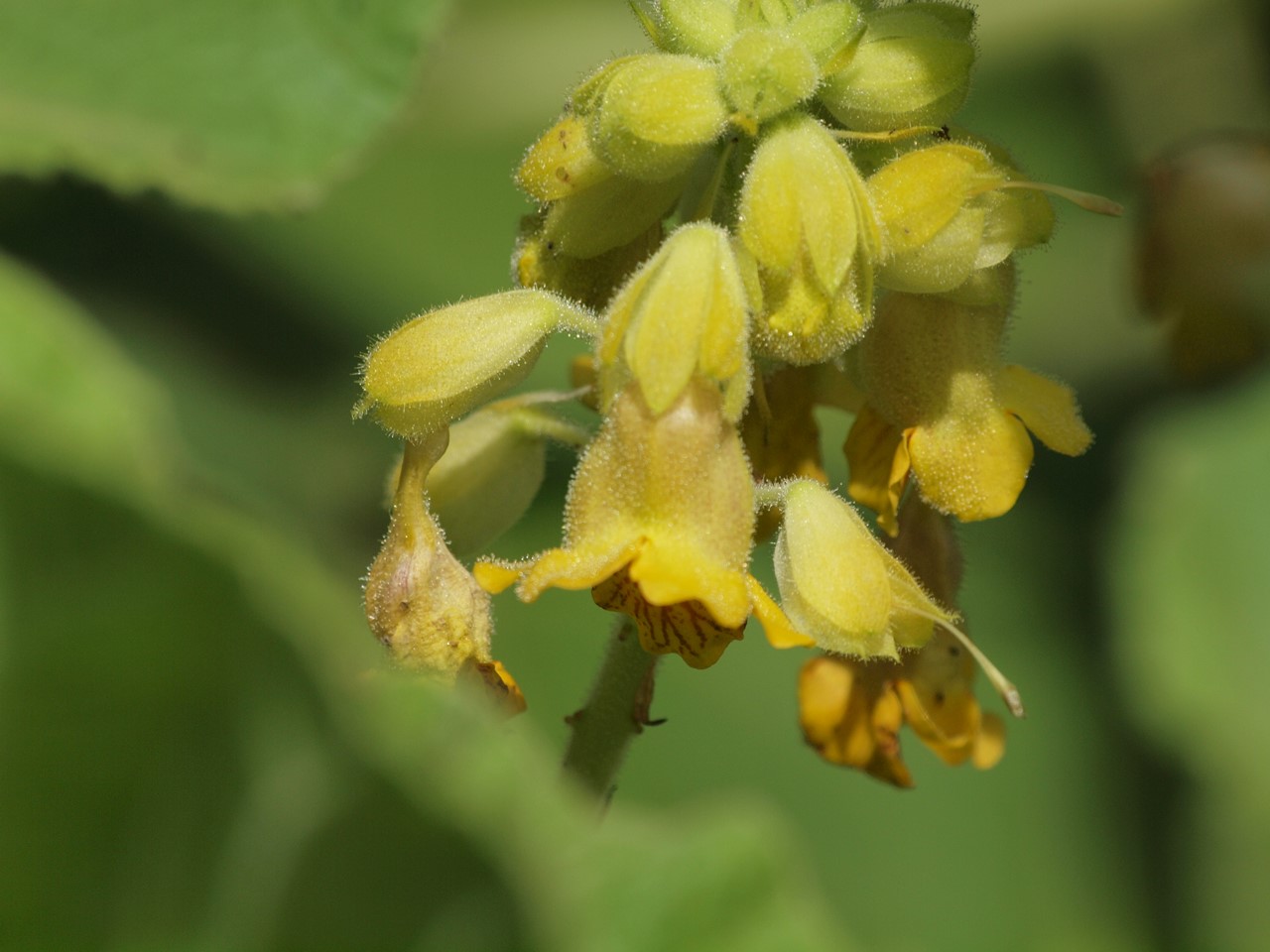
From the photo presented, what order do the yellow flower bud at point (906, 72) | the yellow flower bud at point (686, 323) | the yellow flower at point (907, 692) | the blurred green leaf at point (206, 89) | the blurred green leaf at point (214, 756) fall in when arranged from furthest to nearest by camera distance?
the yellow flower at point (907, 692), the blurred green leaf at point (206, 89), the yellow flower bud at point (906, 72), the yellow flower bud at point (686, 323), the blurred green leaf at point (214, 756)

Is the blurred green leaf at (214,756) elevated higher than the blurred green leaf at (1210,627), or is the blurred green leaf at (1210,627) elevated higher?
the blurred green leaf at (214,756)

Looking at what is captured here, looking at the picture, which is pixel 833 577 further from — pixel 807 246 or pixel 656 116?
pixel 656 116

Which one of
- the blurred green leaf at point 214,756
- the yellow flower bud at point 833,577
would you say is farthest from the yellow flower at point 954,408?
the blurred green leaf at point 214,756

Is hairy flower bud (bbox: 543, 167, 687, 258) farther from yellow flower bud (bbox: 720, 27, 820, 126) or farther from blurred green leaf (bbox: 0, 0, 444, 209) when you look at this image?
blurred green leaf (bbox: 0, 0, 444, 209)

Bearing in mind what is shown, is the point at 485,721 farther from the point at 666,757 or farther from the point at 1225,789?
the point at 666,757

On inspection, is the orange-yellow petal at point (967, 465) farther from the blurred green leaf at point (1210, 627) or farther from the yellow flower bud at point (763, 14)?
the blurred green leaf at point (1210, 627)

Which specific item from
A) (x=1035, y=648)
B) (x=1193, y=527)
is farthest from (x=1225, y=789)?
(x=1035, y=648)

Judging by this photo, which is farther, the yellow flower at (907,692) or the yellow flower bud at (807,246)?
the yellow flower at (907,692)
